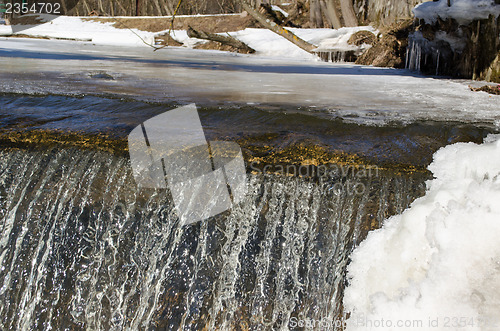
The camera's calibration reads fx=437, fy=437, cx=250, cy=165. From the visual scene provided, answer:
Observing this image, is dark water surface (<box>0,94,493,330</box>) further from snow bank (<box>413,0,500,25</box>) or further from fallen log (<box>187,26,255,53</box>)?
fallen log (<box>187,26,255,53</box>)

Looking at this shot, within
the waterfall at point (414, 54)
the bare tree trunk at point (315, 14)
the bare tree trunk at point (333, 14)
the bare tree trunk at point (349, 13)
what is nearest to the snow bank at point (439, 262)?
the waterfall at point (414, 54)

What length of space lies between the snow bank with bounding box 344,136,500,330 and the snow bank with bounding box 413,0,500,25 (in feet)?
13.3

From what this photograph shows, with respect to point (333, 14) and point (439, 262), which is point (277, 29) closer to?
point (333, 14)

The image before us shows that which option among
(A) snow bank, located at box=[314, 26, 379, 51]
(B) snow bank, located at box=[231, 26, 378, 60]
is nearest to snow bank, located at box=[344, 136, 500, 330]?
(A) snow bank, located at box=[314, 26, 379, 51]

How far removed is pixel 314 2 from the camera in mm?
16797

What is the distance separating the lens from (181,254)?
2.51 metres

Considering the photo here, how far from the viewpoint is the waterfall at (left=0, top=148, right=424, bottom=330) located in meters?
2.39

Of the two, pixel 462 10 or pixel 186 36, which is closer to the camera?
pixel 462 10

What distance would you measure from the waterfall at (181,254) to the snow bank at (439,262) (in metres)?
0.12

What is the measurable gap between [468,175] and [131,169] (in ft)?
6.54

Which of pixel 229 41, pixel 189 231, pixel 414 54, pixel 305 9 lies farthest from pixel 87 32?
pixel 189 231

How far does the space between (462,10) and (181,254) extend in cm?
547

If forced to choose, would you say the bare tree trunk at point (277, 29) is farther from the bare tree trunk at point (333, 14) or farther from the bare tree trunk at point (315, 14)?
the bare tree trunk at point (315, 14)

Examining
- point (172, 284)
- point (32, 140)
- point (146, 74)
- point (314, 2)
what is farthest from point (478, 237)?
point (314, 2)
